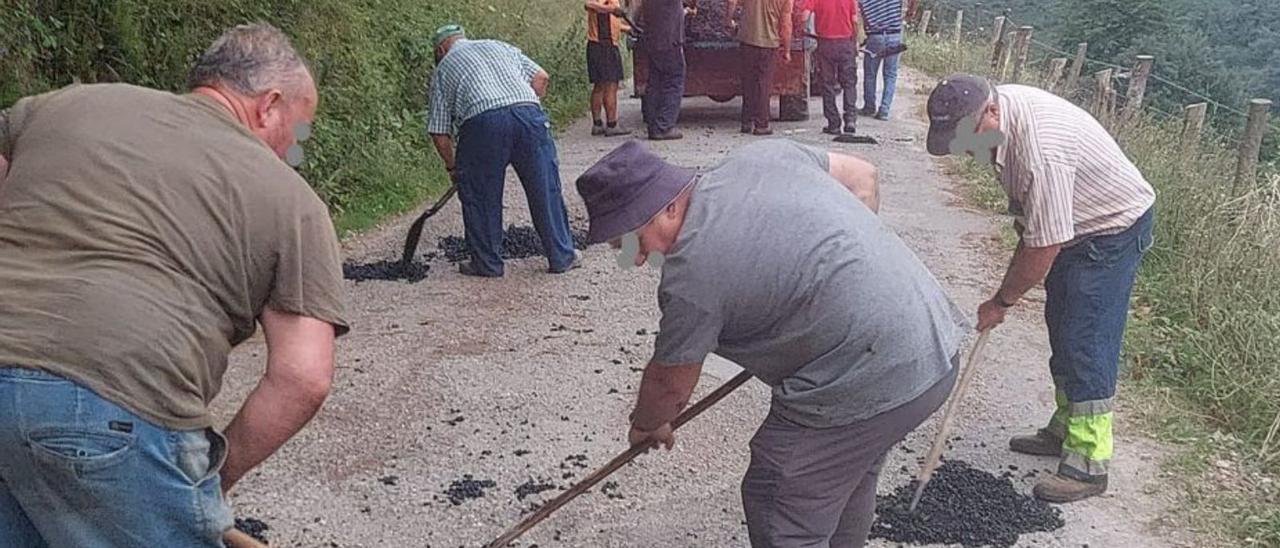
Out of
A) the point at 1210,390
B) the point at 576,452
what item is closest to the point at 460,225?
the point at 576,452

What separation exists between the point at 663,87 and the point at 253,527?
807 cm

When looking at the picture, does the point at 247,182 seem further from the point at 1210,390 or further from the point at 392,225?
the point at 392,225

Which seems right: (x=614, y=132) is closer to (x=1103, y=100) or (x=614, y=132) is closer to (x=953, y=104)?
(x=1103, y=100)

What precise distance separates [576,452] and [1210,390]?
9.27ft

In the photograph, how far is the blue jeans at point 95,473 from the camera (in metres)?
2.24

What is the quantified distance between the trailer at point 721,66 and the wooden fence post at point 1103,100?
118 inches

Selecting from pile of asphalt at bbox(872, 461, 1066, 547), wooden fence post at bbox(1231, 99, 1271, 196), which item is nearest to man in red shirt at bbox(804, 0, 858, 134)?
wooden fence post at bbox(1231, 99, 1271, 196)

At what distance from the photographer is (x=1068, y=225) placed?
3938 mm

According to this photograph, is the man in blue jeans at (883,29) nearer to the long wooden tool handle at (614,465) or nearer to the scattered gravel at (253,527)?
the long wooden tool handle at (614,465)

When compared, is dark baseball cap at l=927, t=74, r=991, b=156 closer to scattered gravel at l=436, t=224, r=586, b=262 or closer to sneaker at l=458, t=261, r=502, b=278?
sneaker at l=458, t=261, r=502, b=278

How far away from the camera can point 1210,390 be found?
5.39 metres

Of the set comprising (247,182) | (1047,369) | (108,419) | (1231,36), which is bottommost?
(1231,36)

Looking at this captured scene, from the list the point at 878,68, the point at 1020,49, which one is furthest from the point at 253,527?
the point at 1020,49

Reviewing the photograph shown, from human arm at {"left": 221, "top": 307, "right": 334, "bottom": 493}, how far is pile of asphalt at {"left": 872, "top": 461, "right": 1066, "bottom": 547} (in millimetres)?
2336
